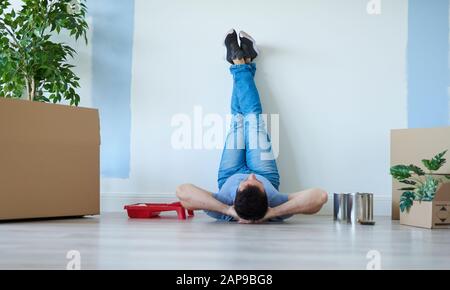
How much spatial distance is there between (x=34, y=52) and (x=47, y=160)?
73 centimetres

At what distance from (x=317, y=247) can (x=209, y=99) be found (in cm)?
197

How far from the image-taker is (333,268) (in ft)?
4.97

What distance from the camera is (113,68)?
3.82m

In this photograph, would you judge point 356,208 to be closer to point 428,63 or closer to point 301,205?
point 301,205

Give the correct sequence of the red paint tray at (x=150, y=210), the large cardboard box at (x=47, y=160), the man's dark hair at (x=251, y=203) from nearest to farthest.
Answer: the man's dark hair at (x=251, y=203)
the large cardboard box at (x=47, y=160)
the red paint tray at (x=150, y=210)

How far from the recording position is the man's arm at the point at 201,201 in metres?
2.94

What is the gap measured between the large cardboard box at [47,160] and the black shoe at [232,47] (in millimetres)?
938

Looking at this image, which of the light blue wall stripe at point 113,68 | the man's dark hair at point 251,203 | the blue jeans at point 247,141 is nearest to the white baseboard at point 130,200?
the light blue wall stripe at point 113,68

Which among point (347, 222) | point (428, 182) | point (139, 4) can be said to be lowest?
point (347, 222)

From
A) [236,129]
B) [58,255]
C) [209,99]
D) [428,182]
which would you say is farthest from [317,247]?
[209,99]

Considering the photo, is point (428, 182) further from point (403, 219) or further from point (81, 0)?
point (81, 0)

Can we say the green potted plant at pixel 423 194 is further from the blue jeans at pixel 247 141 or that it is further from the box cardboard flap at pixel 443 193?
the blue jeans at pixel 247 141

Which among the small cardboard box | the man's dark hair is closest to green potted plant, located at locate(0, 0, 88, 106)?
the man's dark hair

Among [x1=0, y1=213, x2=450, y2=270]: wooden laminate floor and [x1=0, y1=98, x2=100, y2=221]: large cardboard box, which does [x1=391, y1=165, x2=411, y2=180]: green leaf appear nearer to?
[x1=0, y1=213, x2=450, y2=270]: wooden laminate floor
